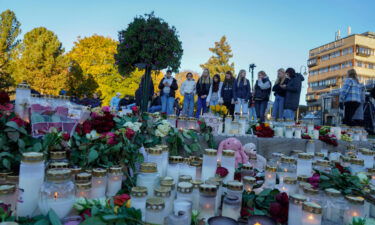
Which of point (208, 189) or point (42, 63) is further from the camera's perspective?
point (42, 63)

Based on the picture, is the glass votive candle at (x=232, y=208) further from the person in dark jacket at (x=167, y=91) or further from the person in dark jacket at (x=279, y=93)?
the person in dark jacket at (x=167, y=91)

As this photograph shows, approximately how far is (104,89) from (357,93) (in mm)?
20248

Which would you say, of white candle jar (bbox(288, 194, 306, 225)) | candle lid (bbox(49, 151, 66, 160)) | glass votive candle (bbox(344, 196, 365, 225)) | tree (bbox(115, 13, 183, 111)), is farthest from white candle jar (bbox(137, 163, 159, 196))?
tree (bbox(115, 13, 183, 111))

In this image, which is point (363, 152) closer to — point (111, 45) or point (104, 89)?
point (104, 89)

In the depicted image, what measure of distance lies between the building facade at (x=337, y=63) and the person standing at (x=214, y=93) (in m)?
36.7

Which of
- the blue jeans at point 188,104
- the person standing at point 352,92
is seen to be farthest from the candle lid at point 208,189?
the person standing at point 352,92

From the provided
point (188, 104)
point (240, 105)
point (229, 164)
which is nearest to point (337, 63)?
point (240, 105)

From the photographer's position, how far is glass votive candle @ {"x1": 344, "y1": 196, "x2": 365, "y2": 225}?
61.8 inches

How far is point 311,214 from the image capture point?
4.35ft

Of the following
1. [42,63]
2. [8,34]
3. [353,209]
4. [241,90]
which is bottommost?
[353,209]

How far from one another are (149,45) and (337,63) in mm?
48676

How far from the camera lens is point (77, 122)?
2248 millimetres

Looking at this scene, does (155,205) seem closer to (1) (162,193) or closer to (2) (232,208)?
(1) (162,193)

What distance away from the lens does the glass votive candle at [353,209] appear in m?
1.57
